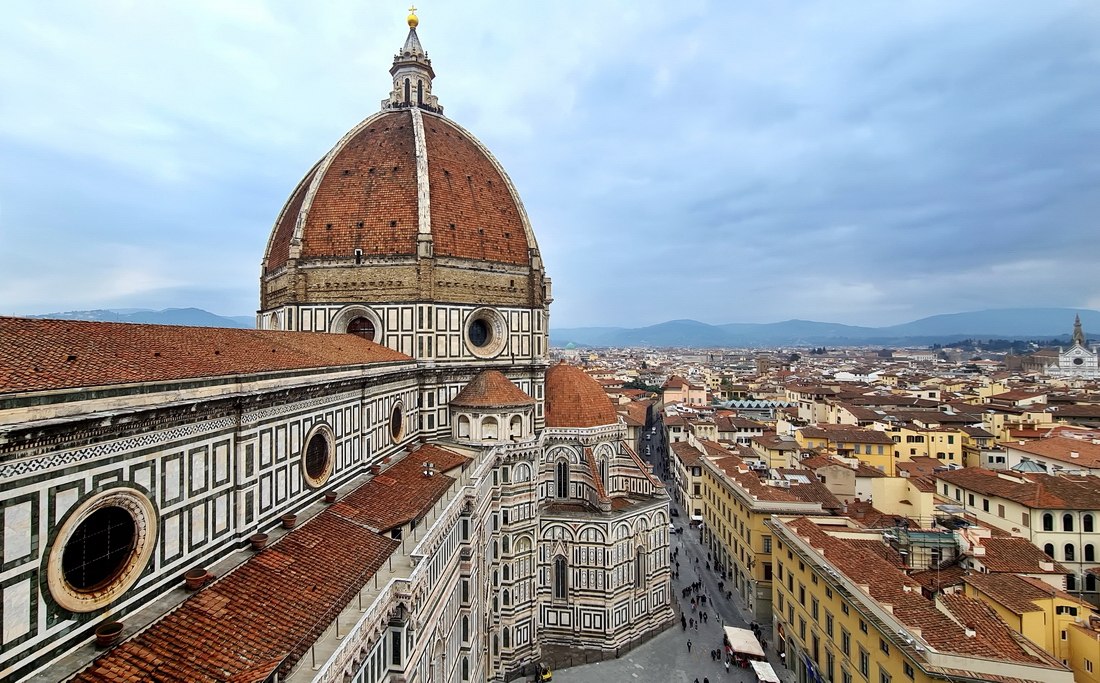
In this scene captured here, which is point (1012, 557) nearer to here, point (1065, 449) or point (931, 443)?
point (1065, 449)

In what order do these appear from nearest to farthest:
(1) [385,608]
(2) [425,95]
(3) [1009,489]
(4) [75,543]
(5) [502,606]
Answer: (4) [75,543] < (1) [385,608] < (5) [502,606] < (3) [1009,489] < (2) [425,95]

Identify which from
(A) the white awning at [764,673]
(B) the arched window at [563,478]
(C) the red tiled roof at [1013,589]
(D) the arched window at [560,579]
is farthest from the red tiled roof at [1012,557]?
(B) the arched window at [563,478]

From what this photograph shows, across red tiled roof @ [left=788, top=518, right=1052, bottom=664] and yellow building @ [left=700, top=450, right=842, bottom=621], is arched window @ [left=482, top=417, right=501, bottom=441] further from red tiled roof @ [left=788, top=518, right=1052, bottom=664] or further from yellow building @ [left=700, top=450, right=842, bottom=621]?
yellow building @ [left=700, top=450, right=842, bottom=621]

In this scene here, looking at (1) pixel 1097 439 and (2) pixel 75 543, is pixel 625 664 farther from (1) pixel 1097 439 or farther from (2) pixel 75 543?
(1) pixel 1097 439

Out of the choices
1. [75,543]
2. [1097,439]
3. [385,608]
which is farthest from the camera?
[1097,439]

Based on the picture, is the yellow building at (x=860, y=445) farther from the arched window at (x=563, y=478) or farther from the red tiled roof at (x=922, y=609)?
the arched window at (x=563, y=478)

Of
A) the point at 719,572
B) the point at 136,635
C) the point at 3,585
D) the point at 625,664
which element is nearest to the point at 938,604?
the point at 625,664

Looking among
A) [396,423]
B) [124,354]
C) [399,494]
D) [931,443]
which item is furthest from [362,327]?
[931,443]
